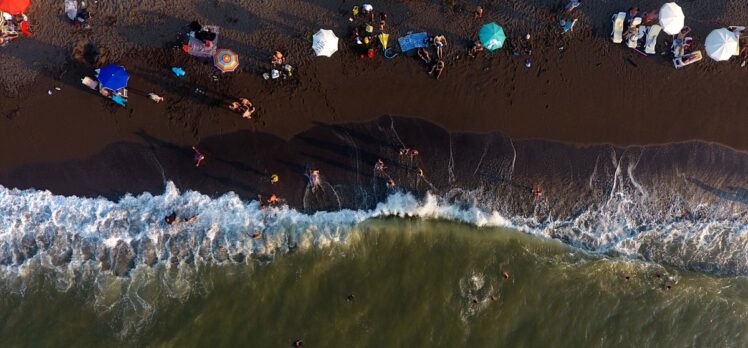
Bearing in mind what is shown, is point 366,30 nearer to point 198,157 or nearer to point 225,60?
point 225,60

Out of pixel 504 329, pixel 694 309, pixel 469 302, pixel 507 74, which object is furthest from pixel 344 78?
pixel 694 309

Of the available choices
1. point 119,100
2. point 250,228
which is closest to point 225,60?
point 119,100

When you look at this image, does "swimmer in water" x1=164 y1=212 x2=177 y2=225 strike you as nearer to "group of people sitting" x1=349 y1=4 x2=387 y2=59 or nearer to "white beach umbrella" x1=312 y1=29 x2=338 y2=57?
"white beach umbrella" x1=312 y1=29 x2=338 y2=57

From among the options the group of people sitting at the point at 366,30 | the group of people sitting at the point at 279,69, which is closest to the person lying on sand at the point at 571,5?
the group of people sitting at the point at 366,30

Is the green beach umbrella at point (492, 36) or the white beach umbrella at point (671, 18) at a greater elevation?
the white beach umbrella at point (671, 18)

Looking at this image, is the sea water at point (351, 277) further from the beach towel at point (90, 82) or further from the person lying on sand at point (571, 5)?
the person lying on sand at point (571, 5)

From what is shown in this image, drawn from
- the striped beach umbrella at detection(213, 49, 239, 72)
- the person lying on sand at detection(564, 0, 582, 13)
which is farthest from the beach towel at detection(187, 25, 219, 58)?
the person lying on sand at detection(564, 0, 582, 13)

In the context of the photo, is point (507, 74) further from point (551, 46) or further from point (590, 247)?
point (590, 247)
